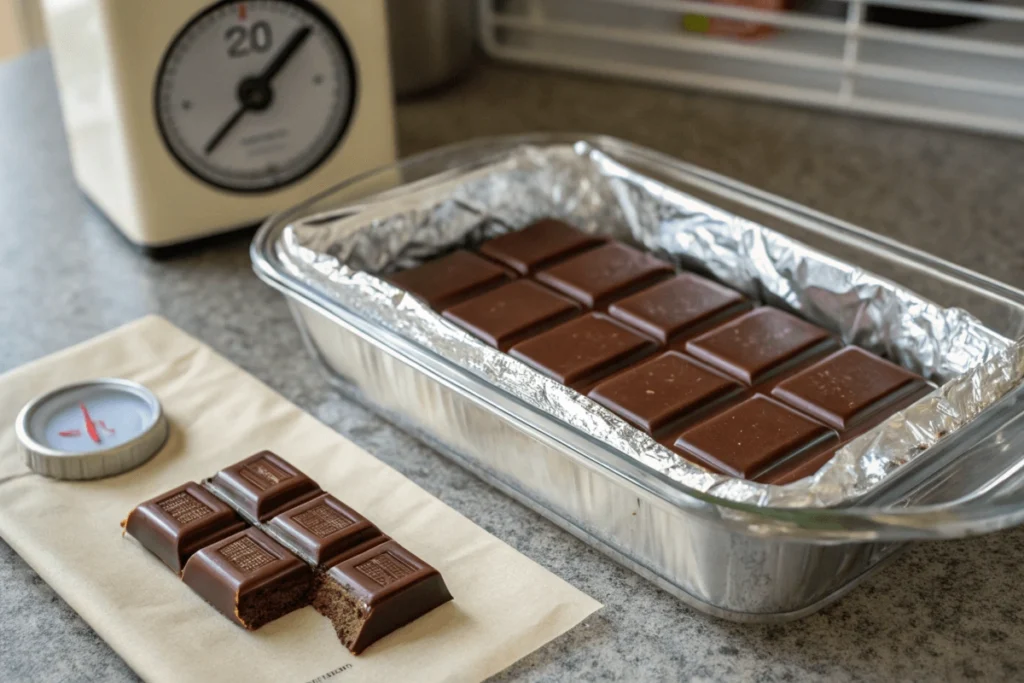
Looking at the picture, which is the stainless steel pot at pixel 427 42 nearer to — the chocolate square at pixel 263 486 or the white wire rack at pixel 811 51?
the white wire rack at pixel 811 51

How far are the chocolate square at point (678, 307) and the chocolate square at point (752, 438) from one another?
0.44 feet

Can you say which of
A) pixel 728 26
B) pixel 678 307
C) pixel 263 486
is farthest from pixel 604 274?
pixel 728 26

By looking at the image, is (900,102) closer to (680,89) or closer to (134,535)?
Answer: (680,89)

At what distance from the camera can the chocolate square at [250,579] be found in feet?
2.27

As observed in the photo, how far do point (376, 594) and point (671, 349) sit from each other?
1.11 feet

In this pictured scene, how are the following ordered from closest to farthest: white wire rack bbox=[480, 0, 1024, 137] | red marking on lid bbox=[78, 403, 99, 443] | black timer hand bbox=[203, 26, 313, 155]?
1. red marking on lid bbox=[78, 403, 99, 443]
2. black timer hand bbox=[203, 26, 313, 155]
3. white wire rack bbox=[480, 0, 1024, 137]

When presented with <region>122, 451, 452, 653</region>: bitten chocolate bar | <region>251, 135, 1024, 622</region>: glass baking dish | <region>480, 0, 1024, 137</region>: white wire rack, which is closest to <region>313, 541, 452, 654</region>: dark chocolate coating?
<region>122, 451, 452, 653</region>: bitten chocolate bar

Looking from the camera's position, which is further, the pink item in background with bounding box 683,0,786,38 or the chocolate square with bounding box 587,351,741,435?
the pink item in background with bounding box 683,0,786,38

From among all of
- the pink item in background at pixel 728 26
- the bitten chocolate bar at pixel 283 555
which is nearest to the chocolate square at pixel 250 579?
the bitten chocolate bar at pixel 283 555

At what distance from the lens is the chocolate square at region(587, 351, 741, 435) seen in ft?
2.63

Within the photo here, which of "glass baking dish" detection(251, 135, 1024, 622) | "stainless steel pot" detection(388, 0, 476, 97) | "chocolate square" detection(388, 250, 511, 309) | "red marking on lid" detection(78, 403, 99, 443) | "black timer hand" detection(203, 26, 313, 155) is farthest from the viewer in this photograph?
"stainless steel pot" detection(388, 0, 476, 97)

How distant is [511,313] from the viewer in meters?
0.93

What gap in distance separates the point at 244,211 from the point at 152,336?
0.65 ft

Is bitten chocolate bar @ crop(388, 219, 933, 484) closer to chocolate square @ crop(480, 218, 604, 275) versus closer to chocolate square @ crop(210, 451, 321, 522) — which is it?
chocolate square @ crop(480, 218, 604, 275)
